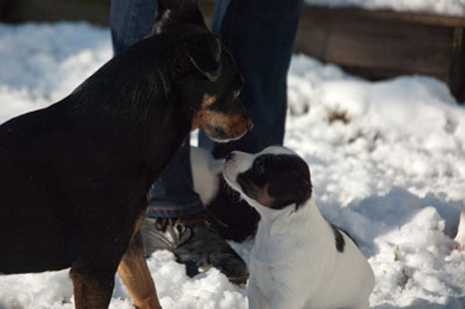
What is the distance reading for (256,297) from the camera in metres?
2.93

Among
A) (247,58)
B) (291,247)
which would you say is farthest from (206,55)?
(247,58)

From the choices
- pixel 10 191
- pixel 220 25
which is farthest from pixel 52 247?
pixel 220 25

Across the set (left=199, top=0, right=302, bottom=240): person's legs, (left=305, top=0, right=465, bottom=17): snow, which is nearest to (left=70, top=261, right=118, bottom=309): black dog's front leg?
(left=199, top=0, right=302, bottom=240): person's legs

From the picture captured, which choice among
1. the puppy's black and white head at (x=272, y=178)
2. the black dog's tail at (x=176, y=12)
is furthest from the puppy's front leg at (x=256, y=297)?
the black dog's tail at (x=176, y=12)

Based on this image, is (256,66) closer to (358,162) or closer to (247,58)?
(247,58)

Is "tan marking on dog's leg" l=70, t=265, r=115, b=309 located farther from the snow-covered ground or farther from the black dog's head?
the black dog's head

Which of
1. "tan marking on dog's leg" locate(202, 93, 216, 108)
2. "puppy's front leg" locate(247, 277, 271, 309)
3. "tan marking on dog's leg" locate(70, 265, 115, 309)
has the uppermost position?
"tan marking on dog's leg" locate(202, 93, 216, 108)

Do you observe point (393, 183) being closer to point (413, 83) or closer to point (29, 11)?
point (413, 83)

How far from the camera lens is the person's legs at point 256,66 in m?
3.66

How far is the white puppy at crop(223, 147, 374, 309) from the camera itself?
9.11ft

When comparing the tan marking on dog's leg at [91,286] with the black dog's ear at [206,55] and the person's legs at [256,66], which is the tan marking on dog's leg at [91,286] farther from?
the person's legs at [256,66]

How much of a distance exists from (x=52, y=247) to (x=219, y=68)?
0.91 metres

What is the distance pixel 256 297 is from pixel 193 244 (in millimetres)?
727

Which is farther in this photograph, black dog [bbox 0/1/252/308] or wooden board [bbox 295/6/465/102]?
wooden board [bbox 295/6/465/102]
